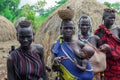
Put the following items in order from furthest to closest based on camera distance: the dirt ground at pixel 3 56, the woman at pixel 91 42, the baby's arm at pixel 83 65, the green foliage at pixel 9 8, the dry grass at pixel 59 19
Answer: the green foliage at pixel 9 8, the dirt ground at pixel 3 56, the dry grass at pixel 59 19, the woman at pixel 91 42, the baby's arm at pixel 83 65

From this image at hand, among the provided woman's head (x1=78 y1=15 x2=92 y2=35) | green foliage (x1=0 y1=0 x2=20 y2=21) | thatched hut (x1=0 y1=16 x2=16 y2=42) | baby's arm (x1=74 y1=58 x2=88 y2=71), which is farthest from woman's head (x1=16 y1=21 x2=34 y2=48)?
green foliage (x1=0 y1=0 x2=20 y2=21)

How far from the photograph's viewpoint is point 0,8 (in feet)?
72.1

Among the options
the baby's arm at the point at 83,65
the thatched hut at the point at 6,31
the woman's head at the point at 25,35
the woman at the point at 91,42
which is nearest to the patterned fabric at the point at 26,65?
the woman's head at the point at 25,35

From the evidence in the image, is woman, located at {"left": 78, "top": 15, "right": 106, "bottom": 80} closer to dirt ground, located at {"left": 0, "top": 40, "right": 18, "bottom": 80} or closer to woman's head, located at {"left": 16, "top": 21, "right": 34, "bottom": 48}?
woman's head, located at {"left": 16, "top": 21, "right": 34, "bottom": 48}

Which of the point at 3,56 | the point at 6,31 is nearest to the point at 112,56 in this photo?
the point at 3,56

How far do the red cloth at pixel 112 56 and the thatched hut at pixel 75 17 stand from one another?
12.6 feet

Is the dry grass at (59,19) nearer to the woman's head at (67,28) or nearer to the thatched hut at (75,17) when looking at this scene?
the thatched hut at (75,17)

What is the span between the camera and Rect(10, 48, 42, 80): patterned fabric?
3.43 metres

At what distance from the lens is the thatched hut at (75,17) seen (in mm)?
8547

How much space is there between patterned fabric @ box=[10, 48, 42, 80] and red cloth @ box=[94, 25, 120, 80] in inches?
51.6

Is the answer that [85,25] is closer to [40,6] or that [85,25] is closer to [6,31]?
[6,31]

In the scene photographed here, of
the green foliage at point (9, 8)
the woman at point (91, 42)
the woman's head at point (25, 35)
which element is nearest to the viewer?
the woman's head at point (25, 35)

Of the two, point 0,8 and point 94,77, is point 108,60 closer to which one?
point 94,77

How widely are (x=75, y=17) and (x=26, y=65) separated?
200 inches
